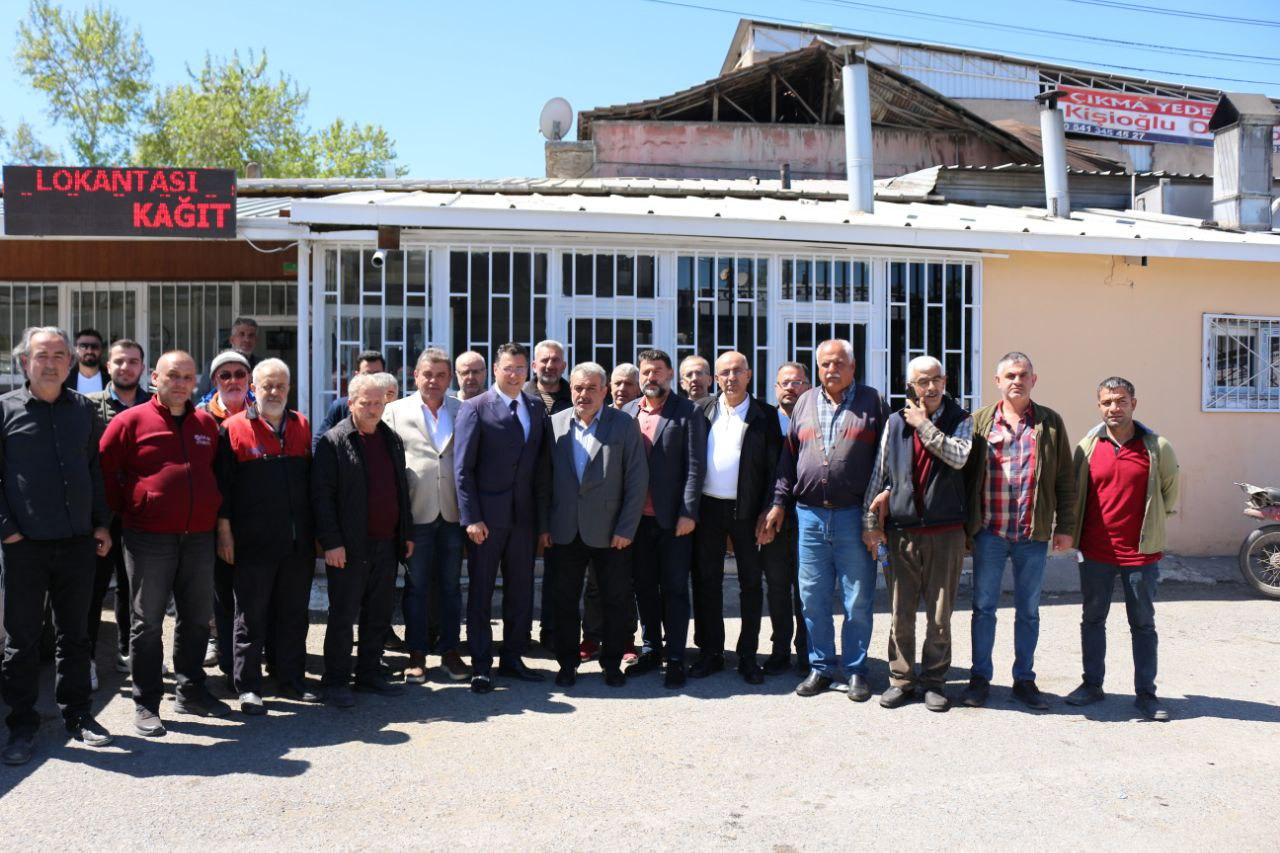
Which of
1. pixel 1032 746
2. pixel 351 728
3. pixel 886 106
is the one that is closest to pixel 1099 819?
pixel 1032 746

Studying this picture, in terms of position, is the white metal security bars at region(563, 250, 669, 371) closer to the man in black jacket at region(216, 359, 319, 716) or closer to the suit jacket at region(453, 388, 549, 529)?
the suit jacket at region(453, 388, 549, 529)

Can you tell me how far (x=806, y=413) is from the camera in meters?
5.85

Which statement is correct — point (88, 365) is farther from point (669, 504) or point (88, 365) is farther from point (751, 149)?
point (751, 149)

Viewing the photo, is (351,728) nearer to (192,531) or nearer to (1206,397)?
(192,531)

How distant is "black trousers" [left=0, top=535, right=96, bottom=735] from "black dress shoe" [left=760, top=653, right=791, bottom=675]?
369 centimetres

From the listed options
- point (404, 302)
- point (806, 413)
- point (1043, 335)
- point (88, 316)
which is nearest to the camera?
point (806, 413)

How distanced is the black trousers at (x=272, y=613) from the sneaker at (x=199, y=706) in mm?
172

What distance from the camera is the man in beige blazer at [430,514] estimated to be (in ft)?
19.6

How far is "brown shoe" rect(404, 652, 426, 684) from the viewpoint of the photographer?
5891mm

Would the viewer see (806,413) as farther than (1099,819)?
Yes

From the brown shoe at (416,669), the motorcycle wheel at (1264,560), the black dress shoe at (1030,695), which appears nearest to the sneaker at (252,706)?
the brown shoe at (416,669)

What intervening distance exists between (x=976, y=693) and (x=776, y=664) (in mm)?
1173

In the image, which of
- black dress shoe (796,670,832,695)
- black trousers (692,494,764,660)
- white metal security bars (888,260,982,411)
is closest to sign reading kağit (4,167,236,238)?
black trousers (692,494,764,660)

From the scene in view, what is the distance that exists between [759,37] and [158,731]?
25.0m
